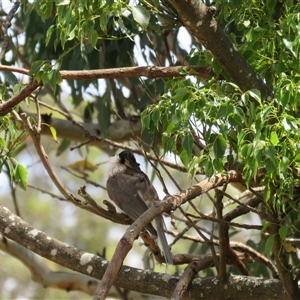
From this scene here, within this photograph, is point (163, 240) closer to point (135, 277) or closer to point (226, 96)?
point (135, 277)

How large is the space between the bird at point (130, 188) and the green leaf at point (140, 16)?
1.79m

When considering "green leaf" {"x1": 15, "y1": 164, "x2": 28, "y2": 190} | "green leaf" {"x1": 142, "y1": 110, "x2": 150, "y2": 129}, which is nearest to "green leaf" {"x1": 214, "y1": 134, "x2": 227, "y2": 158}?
"green leaf" {"x1": 142, "y1": 110, "x2": 150, "y2": 129}

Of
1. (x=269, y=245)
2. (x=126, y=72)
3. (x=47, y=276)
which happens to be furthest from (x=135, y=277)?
(x=47, y=276)

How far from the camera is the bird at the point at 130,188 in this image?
14.1 feet

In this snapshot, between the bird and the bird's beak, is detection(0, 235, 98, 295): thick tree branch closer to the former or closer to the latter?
the bird

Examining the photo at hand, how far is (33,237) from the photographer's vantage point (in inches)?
129

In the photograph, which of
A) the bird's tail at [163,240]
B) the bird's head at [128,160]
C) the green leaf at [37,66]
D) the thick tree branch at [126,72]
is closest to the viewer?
the green leaf at [37,66]

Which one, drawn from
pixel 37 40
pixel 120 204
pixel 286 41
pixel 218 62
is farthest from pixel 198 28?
pixel 37 40

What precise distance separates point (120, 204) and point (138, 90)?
4.60 ft

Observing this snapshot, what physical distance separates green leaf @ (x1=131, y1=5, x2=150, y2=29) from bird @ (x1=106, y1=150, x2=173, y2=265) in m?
1.79

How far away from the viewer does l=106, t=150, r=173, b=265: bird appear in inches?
169

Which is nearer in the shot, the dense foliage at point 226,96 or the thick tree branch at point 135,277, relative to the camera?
the dense foliage at point 226,96

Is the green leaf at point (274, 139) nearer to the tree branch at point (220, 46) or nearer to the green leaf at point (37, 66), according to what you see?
the tree branch at point (220, 46)

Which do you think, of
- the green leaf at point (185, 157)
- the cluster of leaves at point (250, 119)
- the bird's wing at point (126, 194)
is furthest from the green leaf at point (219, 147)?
the bird's wing at point (126, 194)
